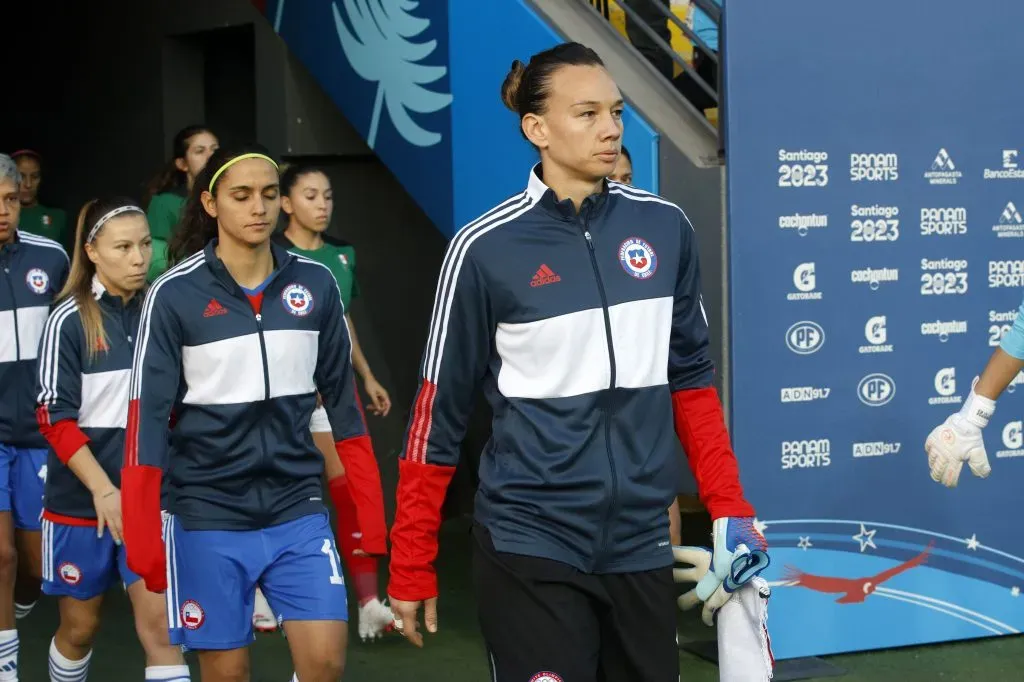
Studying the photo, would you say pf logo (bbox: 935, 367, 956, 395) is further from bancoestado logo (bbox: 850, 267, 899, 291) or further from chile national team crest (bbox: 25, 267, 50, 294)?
chile national team crest (bbox: 25, 267, 50, 294)

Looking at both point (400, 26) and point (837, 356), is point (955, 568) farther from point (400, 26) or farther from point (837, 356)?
point (400, 26)

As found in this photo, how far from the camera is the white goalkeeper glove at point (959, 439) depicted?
435 centimetres

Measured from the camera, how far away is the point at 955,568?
21.5 feet

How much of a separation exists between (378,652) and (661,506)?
3.53m

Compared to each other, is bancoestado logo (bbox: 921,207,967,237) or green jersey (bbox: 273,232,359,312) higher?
bancoestado logo (bbox: 921,207,967,237)

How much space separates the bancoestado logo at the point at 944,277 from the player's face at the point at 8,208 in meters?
3.84

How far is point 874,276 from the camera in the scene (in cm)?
629

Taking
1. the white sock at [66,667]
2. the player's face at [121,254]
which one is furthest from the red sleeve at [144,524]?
the white sock at [66,667]

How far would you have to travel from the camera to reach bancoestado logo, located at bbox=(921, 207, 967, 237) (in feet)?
20.9

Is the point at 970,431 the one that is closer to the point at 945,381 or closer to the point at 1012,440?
the point at 945,381

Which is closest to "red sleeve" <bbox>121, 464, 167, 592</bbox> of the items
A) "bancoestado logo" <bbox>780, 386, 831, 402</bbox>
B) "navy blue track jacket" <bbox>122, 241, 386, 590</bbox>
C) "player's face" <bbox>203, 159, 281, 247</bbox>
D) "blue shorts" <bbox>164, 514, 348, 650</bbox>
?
"navy blue track jacket" <bbox>122, 241, 386, 590</bbox>

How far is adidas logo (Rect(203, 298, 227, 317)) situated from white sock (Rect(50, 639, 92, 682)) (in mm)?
1870

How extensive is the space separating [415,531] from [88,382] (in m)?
2.38

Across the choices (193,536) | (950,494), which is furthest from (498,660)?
(950,494)
